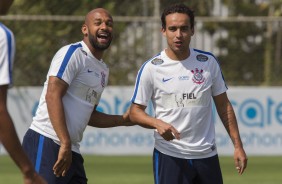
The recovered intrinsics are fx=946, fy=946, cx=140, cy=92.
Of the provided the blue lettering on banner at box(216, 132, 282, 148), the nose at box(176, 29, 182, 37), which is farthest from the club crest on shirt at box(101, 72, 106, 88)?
the blue lettering on banner at box(216, 132, 282, 148)

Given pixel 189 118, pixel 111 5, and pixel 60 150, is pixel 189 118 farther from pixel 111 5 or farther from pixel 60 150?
pixel 111 5

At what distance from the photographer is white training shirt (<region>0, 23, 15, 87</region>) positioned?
5.25 metres

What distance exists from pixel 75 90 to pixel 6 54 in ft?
7.61

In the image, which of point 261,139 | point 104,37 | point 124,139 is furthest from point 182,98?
point 261,139

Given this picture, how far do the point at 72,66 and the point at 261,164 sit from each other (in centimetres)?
947

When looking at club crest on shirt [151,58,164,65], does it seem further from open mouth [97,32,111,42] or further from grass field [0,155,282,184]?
grass field [0,155,282,184]

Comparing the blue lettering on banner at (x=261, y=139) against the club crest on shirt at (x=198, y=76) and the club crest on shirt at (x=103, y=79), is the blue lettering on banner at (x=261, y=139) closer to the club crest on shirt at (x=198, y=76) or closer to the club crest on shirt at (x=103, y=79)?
the club crest on shirt at (x=103, y=79)

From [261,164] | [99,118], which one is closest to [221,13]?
[261,164]

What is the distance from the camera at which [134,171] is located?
15.1 metres

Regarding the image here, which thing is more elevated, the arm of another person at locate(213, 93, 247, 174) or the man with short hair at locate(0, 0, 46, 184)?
the man with short hair at locate(0, 0, 46, 184)

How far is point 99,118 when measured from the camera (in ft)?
26.8

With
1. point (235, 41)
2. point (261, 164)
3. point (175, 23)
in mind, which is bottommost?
point (261, 164)

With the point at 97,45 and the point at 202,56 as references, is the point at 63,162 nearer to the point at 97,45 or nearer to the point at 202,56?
the point at 97,45

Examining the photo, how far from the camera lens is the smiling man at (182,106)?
24.7ft
